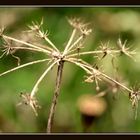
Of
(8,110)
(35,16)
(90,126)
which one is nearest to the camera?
(90,126)

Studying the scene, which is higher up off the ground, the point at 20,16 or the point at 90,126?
the point at 20,16

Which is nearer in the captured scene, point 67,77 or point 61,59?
point 61,59

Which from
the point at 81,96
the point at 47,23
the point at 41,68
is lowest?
the point at 81,96

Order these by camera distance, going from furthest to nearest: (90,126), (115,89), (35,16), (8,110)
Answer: (35,16), (8,110), (90,126), (115,89)

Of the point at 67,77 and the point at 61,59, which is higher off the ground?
the point at 67,77

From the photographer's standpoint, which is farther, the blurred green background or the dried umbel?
the blurred green background

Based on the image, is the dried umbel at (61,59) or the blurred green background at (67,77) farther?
the blurred green background at (67,77)

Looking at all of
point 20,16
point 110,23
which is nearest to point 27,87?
point 20,16

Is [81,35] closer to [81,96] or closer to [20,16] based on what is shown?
[81,96]
